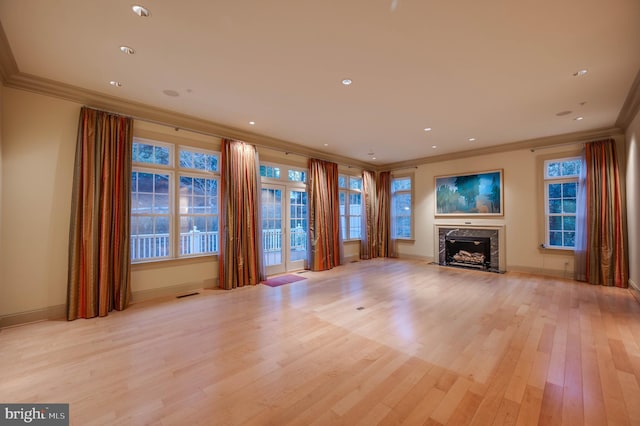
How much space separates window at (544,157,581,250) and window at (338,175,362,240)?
14.6ft

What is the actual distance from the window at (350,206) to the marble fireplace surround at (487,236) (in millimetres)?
2322

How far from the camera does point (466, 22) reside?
2.33 meters

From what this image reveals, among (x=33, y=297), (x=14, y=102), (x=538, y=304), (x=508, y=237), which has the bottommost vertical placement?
(x=538, y=304)

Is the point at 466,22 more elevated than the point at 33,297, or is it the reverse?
the point at 466,22

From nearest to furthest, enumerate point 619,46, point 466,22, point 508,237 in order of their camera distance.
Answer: point 466,22, point 619,46, point 508,237

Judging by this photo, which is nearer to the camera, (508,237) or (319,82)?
(319,82)

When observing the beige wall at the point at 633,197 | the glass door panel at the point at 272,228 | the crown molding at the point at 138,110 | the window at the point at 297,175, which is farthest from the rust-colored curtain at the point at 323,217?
the beige wall at the point at 633,197

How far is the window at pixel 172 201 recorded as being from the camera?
4.20m

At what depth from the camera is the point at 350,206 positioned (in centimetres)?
798

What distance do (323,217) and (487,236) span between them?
4.06 m

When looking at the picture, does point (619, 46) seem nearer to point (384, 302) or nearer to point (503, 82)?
point (503, 82)

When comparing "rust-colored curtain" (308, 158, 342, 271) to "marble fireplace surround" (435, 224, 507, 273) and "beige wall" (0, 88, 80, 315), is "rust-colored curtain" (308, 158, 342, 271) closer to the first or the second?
"marble fireplace surround" (435, 224, 507, 273)

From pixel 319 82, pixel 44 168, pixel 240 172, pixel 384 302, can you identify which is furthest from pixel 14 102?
pixel 384 302

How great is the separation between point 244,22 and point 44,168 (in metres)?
3.23
